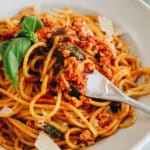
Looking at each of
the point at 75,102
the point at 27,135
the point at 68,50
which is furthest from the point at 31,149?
the point at 68,50

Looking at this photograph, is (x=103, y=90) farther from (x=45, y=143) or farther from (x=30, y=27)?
(x=30, y=27)

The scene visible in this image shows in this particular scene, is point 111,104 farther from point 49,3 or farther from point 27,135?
point 49,3

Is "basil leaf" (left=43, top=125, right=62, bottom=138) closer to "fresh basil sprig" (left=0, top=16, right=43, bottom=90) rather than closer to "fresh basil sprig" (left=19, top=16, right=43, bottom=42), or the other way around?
"fresh basil sprig" (left=0, top=16, right=43, bottom=90)

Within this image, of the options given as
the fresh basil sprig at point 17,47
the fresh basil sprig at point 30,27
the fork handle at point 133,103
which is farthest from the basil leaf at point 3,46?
the fork handle at point 133,103

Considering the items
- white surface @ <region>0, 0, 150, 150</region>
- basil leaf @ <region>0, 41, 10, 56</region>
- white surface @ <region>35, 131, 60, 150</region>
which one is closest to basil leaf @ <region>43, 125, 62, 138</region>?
white surface @ <region>35, 131, 60, 150</region>

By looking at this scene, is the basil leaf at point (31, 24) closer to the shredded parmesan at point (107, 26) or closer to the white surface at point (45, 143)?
the shredded parmesan at point (107, 26)

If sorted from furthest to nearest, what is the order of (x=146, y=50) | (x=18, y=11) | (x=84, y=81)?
1. (x=18, y=11)
2. (x=146, y=50)
3. (x=84, y=81)
